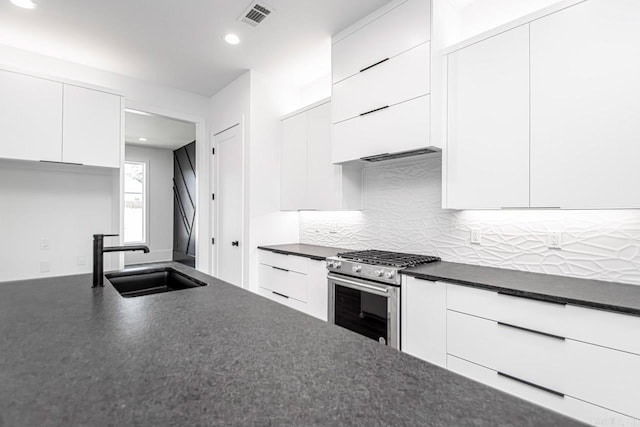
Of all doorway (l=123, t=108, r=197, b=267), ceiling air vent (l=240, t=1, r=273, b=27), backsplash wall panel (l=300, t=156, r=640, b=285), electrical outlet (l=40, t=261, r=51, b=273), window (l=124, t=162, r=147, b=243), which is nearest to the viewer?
backsplash wall panel (l=300, t=156, r=640, b=285)

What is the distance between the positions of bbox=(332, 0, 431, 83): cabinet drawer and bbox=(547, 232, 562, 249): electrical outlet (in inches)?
58.2

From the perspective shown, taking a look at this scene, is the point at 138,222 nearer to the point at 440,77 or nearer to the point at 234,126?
the point at 234,126

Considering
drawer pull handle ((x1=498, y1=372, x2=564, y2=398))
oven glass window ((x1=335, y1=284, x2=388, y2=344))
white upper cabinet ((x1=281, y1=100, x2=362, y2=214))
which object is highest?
white upper cabinet ((x1=281, y1=100, x2=362, y2=214))

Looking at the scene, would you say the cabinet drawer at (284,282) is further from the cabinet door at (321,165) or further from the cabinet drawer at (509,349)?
the cabinet drawer at (509,349)

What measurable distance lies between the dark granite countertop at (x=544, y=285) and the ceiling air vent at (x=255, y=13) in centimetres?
218

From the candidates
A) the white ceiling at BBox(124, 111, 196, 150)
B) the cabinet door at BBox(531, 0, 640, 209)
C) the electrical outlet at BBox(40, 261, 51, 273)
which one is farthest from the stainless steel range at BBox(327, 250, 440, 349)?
the white ceiling at BBox(124, 111, 196, 150)

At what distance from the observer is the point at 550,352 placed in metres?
1.41

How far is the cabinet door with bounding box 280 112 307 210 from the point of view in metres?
3.13

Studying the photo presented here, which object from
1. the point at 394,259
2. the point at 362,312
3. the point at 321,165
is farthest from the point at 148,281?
the point at 321,165

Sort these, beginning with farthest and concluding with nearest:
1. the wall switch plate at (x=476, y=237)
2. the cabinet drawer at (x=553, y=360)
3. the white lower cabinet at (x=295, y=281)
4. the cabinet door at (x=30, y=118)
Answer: the white lower cabinet at (x=295, y=281)
the cabinet door at (x=30, y=118)
the wall switch plate at (x=476, y=237)
the cabinet drawer at (x=553, y=360)

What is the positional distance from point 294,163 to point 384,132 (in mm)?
1261

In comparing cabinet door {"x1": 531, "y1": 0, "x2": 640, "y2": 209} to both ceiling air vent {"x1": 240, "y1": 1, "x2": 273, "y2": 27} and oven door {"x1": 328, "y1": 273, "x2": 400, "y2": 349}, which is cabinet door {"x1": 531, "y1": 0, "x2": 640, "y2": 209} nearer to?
oven door {"x1": 328, "y1": 273, "x2": 400, "y2": 349}

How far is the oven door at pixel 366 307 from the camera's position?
200 cm

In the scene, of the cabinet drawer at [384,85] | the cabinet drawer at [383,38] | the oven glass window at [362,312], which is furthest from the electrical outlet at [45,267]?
the cabinet drawer at [383,38]
